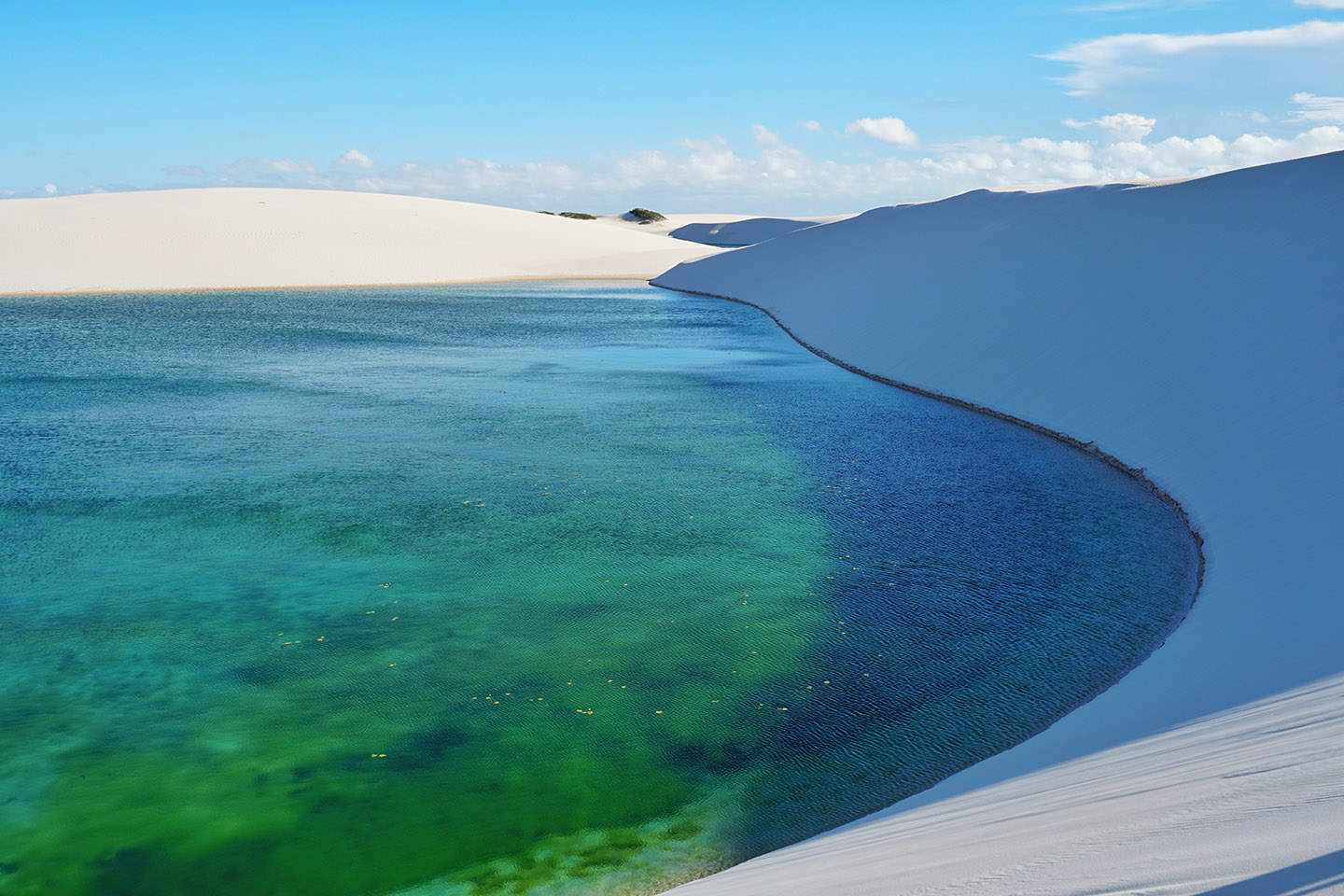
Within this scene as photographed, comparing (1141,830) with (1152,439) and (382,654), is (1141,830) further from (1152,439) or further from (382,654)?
(1152,439)

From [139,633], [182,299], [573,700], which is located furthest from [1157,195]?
[182,299]

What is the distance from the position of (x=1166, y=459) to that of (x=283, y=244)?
4342 cm

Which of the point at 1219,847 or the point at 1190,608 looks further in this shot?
the point at 1190,608

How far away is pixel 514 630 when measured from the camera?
266 inches

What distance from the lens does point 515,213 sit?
6253 centimetres

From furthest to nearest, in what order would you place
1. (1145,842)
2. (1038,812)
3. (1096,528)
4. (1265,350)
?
(1265,350) < (1096,528) < (1038,812) < (1145,842)

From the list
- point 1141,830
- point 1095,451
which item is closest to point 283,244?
point 1095,451

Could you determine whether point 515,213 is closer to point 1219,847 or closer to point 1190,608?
point 1190,608

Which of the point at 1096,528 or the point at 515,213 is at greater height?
the point at 515,213

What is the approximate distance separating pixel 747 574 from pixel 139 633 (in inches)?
172

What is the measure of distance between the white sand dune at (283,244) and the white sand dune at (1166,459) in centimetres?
2599

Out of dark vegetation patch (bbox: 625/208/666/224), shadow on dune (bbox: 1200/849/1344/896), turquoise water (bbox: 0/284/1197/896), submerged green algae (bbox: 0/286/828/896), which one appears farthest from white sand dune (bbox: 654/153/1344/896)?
dark vegetation patch (bbox: 625/208/666/224)

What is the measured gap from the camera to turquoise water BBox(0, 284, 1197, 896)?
15.3ft

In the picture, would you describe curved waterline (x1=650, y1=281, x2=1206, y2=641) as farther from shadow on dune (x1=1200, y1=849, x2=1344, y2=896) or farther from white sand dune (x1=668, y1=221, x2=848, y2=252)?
white sand dune (x1=668, y1=221, x2=848, y2=252)
